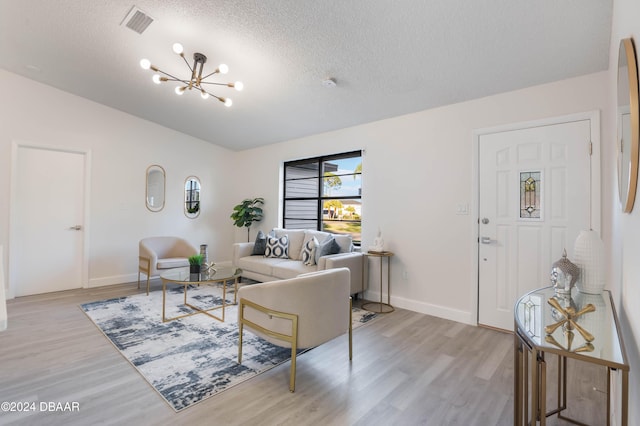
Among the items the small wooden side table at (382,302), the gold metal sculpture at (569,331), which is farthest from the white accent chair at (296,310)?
the small wooden side table at (382,302)

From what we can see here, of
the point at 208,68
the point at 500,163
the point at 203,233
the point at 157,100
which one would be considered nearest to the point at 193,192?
the point at 203,233

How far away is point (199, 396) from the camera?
1.99 metres

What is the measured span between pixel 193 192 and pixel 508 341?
5.65 metres

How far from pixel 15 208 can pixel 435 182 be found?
18.7 feet

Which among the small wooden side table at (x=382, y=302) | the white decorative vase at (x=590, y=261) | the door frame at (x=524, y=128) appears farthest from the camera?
the small wooden side table at (x=382, y=302)

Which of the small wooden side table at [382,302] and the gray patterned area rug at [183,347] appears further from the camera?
the small wooden side table at [382,302]

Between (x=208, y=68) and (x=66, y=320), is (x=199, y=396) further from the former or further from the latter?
(x=208, y=68)

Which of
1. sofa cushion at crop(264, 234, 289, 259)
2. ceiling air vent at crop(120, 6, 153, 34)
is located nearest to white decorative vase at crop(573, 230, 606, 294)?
sofa cushion at crop(264, 234, 289, 259)

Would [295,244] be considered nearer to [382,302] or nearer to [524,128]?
[382,302]

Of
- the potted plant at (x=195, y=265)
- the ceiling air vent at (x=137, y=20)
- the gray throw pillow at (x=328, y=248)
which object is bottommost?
the potted plant at (x=195, y=265)

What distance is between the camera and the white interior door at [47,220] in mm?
4277

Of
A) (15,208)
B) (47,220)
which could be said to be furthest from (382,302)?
(15,208)

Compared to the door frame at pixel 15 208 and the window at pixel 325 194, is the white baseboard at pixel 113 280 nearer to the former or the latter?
the door frame at pixel 15 208

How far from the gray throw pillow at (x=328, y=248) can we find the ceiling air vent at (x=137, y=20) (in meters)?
3.09
